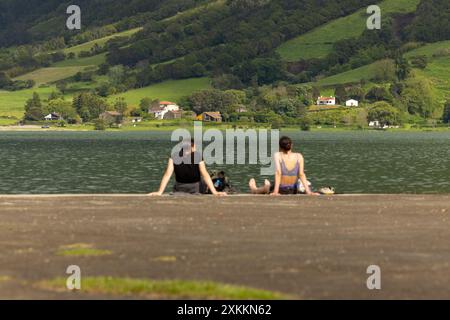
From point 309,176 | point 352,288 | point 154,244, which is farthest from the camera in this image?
point 309,176

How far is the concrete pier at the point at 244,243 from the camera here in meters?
16.5

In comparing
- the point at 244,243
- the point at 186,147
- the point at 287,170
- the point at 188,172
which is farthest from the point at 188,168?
the point at 244,243

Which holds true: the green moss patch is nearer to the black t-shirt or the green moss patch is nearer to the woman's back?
the black t-shirt

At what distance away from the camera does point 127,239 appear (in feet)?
70.3

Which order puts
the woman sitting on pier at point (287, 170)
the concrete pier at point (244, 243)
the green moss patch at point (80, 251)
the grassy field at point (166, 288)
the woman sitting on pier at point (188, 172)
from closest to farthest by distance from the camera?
the grassy field at point (166, 288), the concrete pier at point (244, 243), the green moss patch at point (80, 251), the woman sitting on pier at point (188, 172), the woman sitting on pier at point (287, 170)

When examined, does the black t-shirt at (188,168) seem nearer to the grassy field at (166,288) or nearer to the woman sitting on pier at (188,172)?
the woman sitting on pier at (188,172)

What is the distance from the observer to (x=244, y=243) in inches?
818

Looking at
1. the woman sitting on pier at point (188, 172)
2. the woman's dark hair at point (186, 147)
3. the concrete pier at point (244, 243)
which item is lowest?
the concrete pier at point (244, 243)

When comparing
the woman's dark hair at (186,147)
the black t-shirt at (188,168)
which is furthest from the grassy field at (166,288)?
the black t-shirt at (188,168)

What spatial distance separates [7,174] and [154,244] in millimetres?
83129

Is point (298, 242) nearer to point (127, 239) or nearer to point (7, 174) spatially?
point (127, 239)
